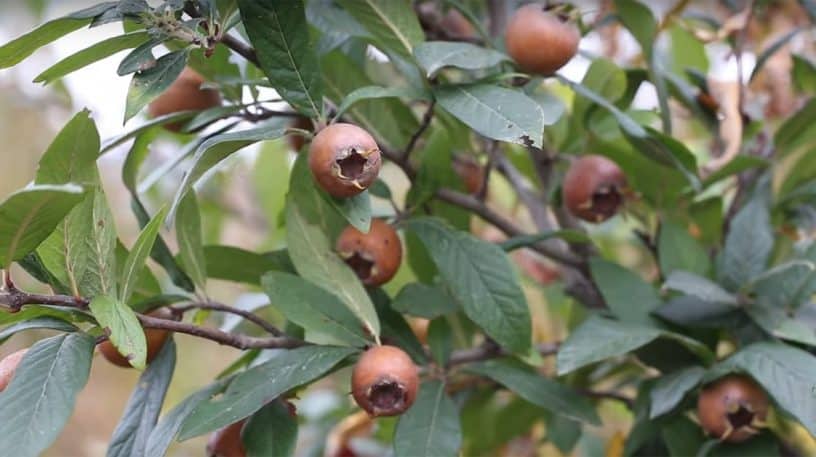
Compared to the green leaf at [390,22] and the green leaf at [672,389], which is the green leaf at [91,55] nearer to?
the green leaf at [390,22]

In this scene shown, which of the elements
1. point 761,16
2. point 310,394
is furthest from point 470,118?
point 310,394

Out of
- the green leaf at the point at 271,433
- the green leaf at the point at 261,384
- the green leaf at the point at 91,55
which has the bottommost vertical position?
the green leaf at the point at 271,433

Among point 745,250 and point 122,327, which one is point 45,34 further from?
point 745,250

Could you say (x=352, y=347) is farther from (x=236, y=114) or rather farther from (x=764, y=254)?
(x=764, y=254)

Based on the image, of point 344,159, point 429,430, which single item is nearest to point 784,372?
point 429,430

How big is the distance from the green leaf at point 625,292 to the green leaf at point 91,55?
20.3 inches

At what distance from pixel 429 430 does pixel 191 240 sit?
264 millimetres

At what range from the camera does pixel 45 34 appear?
26.7 inches

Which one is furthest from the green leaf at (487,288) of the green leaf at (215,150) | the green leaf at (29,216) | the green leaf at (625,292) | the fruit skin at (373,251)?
the green leaf at (29,216)

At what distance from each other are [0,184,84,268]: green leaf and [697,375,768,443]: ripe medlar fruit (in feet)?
1.88

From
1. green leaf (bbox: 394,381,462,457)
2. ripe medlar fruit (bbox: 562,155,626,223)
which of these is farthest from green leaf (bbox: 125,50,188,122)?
ripe medlar fruit (bbox: 562,155,626,223)

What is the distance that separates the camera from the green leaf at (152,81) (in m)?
0.68

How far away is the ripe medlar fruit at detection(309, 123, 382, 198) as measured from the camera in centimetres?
68

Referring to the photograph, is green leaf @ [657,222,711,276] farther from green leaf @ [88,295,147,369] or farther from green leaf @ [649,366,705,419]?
green leaf @ [88,295,147,369]
